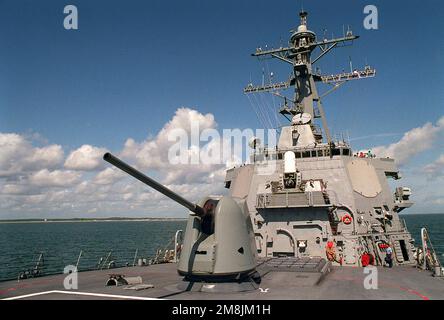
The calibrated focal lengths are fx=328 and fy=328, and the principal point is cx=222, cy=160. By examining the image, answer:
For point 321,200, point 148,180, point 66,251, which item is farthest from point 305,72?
point 66,251

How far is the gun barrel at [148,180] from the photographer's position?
19.4ft

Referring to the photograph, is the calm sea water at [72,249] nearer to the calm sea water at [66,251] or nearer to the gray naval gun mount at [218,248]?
the calm sea water at [66,251]

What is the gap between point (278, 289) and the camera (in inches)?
314

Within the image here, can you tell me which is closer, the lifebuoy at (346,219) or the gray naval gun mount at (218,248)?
the gray naval gun mount at (218,248)

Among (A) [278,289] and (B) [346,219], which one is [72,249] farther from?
(A) [278,289]

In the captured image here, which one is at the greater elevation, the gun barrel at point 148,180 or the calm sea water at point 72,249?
the gun barrel at point 148,180

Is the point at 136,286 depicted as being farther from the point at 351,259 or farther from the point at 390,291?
the point at 351,259

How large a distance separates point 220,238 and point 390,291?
4.45 m

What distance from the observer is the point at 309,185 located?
14.8 meters

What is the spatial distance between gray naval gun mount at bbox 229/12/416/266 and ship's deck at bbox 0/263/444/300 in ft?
10.8

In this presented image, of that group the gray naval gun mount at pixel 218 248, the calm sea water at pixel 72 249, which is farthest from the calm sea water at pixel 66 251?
the gray naval gun mount at pixel 218 248

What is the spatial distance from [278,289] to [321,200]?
6.60 m

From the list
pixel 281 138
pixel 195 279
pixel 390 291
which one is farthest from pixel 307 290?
pixel 281 138

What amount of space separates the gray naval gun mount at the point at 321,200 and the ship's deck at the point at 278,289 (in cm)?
328
